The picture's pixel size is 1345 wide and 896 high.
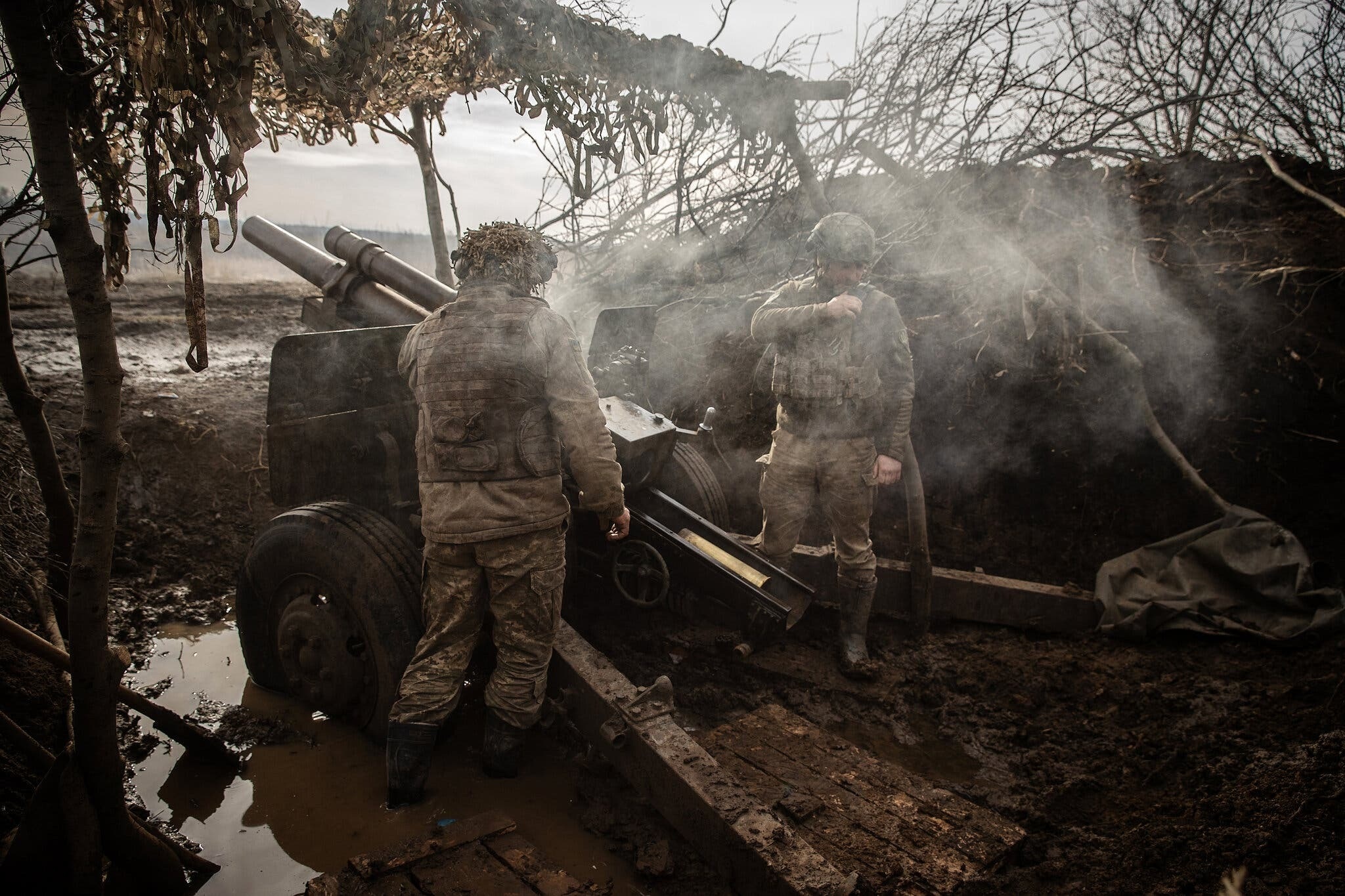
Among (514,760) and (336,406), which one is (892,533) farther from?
(336,406)

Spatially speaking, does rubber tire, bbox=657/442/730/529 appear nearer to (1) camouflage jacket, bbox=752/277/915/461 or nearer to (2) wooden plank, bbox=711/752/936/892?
(1) camouflage jacket, bbox=752/277/915/461

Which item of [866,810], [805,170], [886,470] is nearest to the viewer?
[866,810]

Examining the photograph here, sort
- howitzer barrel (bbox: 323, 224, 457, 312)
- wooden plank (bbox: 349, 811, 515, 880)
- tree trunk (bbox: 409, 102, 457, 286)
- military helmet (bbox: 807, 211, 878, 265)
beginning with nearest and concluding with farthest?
wooden plank (bbox: 349, 811, 515, 880) → military helmet (bbox: 807, 211, 878, 265) → howitzer barrel (bbox: 323, 224, 457, 312) → tree trunk (bbox: 409, 102, 457, 286)

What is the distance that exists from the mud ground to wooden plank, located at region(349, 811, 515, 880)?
431 mm

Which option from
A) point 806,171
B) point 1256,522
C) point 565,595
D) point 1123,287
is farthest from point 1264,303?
point 565,595

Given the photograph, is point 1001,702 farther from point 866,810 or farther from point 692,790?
point 692,790

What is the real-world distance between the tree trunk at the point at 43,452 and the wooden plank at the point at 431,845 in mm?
1539

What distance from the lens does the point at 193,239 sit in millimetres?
2223

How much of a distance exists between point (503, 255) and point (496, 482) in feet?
3.01

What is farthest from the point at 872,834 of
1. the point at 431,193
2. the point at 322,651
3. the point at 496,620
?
the point at 431,193

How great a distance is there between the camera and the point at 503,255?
10.1 ft

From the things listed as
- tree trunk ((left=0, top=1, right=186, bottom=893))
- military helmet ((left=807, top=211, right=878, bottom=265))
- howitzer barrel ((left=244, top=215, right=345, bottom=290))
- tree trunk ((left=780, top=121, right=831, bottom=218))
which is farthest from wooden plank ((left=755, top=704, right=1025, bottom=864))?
tree trunk ((left=780, top=121, right=831, bottom=218))

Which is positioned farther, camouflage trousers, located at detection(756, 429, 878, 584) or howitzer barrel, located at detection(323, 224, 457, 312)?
howitzer barrel, located at detection(323, 224, 457, 312)

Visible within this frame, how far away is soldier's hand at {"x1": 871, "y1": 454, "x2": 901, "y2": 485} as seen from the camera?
13.3 feet
